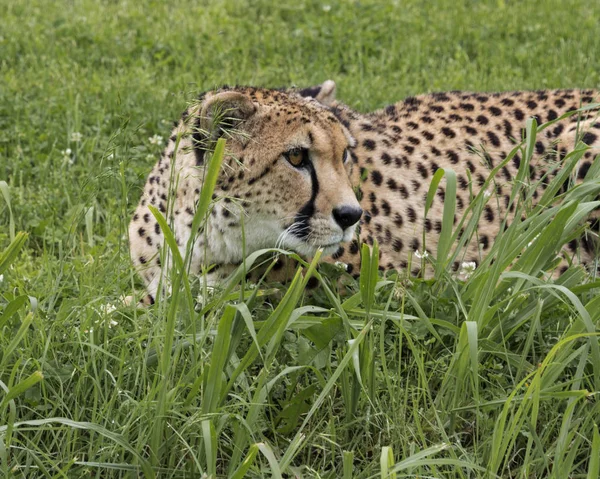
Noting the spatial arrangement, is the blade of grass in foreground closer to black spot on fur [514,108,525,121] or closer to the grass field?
the grass field

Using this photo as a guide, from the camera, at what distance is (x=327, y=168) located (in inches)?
141

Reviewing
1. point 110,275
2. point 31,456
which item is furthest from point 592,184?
point 31,456

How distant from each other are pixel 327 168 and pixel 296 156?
11 centimetres

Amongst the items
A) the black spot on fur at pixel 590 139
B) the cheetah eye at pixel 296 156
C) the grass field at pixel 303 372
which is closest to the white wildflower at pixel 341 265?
the grass field at pixel 303 372

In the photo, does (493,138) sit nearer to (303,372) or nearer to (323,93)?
(323,93)

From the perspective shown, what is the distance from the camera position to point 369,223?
416 cm

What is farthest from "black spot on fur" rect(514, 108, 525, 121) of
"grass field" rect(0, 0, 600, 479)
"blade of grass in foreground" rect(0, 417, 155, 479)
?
"blade of grass in foreground" rect(0, 417, 155, 479)

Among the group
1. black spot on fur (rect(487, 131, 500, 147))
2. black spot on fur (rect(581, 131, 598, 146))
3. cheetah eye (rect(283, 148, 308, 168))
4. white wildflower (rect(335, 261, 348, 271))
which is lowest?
white wildflower (rect(335, 261, 348, 271))

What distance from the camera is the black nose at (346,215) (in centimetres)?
345

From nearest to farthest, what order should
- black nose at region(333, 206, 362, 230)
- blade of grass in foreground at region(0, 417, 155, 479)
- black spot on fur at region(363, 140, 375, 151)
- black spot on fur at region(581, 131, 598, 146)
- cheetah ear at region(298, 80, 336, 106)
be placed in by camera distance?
blade of grass in foreground at region(0, 417, 155, 479), black nose at region(333, 206, 362, 230), cheetah ear at region(298, 80, 336, 106), black spot on fur at region(363, 140, 375, 151), black spot on fur at region(581, 131, 598, 146)

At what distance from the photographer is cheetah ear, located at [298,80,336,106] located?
421 centimetres

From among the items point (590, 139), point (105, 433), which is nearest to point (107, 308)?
point (105, 433)

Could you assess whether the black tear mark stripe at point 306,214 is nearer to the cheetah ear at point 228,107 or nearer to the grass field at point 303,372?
the grass field at point 303,372

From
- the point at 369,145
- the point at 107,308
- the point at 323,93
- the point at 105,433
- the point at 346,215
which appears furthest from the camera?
the point at 369,145
